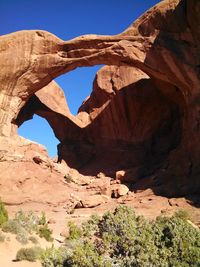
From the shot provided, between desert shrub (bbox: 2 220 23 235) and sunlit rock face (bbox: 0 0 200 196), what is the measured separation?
31.6 feet

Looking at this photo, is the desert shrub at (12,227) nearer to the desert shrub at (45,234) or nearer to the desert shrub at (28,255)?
the desert shrub at (45,234)

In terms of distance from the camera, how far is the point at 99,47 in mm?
23516

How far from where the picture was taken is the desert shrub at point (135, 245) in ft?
19.7

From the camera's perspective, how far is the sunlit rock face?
21.3 metres

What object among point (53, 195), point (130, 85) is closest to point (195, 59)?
point (130, 85)

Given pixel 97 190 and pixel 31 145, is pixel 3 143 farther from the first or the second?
pixel 97 190

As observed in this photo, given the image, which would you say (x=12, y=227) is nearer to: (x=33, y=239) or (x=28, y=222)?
(x=33, y=239)

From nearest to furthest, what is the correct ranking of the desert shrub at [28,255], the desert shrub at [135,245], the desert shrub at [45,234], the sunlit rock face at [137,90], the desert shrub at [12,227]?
the desert shrub at [135,245]
the desert shrub at [28,255]
the desert shrub at [12,227]
the desert shrub at [45,234]
the sunlit rock face at [137,90]

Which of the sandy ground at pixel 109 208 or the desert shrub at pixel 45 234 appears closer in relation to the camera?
the desert shrub at pixel 45 234

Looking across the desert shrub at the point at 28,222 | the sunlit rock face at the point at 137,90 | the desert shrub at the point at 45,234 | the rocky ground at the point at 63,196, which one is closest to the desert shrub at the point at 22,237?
the desert shrub at the point at 45,234

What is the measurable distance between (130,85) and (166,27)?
8.70 meters

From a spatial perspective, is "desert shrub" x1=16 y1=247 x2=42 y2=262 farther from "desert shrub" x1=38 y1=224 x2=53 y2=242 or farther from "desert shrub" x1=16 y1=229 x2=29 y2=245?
"desert shrub" x1=38 y1=224 x2=53 y2=242

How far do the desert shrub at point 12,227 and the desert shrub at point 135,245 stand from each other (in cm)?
687

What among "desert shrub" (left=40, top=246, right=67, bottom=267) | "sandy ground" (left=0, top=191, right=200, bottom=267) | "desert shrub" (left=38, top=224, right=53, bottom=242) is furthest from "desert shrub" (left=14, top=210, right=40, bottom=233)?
"desert shrub" (left=40, top=246, right=67, bottom=267)
